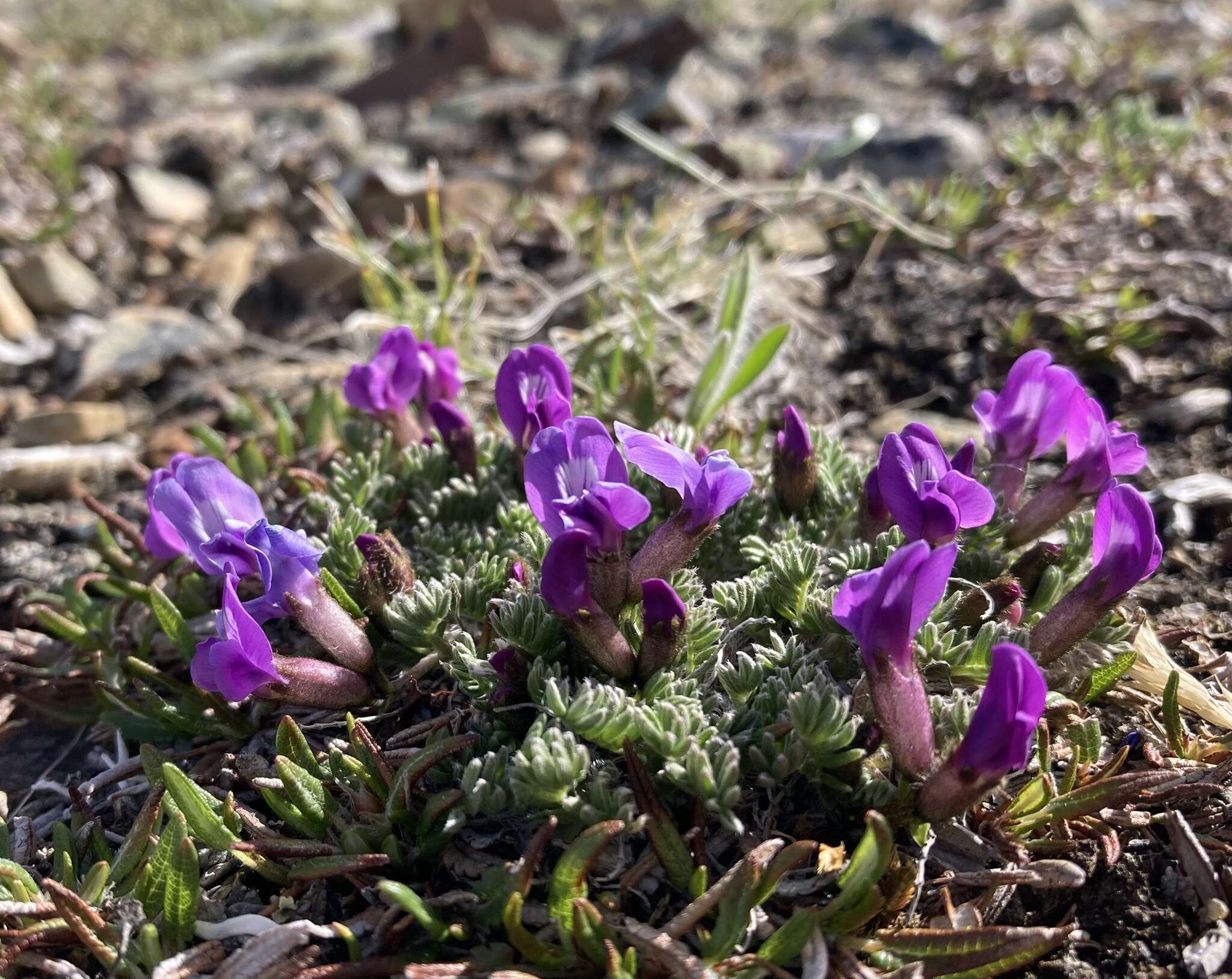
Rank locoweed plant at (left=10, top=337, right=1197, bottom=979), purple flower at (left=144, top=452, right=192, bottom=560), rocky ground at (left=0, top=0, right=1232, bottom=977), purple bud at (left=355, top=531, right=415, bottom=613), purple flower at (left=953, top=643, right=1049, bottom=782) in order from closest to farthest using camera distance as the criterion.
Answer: purple flower at (left=953, top=643, right=1049, bottom=782)
locoweed plant at (left=10, top=337, right=1197, bottom=979)
purple bud at (left=355, top=531, right=415, bottom=613)
purple flower at (left=144, top=452, right=192, bottom=560)
rocky ground at (left=0, top=0, right=1232, bottom=977)

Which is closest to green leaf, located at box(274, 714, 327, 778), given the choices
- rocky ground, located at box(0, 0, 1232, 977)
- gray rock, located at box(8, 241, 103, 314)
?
rocky ground, located at box(0, 0, 1232, 977)

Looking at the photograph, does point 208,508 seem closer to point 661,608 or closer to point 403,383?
point 403,383

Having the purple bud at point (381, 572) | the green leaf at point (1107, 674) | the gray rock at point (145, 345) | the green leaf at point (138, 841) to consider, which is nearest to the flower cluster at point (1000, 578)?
the green leaf at point (1107, 674)

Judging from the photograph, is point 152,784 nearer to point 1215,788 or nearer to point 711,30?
point 1215,788

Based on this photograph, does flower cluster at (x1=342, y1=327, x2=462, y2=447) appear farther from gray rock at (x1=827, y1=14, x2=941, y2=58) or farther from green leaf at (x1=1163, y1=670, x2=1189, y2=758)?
gray rock at (x1=827, y1=14, x2=941, y2=58)

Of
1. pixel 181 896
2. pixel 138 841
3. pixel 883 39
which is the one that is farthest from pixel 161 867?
pixel 883 39

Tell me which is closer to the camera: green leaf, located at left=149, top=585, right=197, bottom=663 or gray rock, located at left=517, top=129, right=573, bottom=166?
green leaf, located at left=149, top=585, right=197, bottom=663
